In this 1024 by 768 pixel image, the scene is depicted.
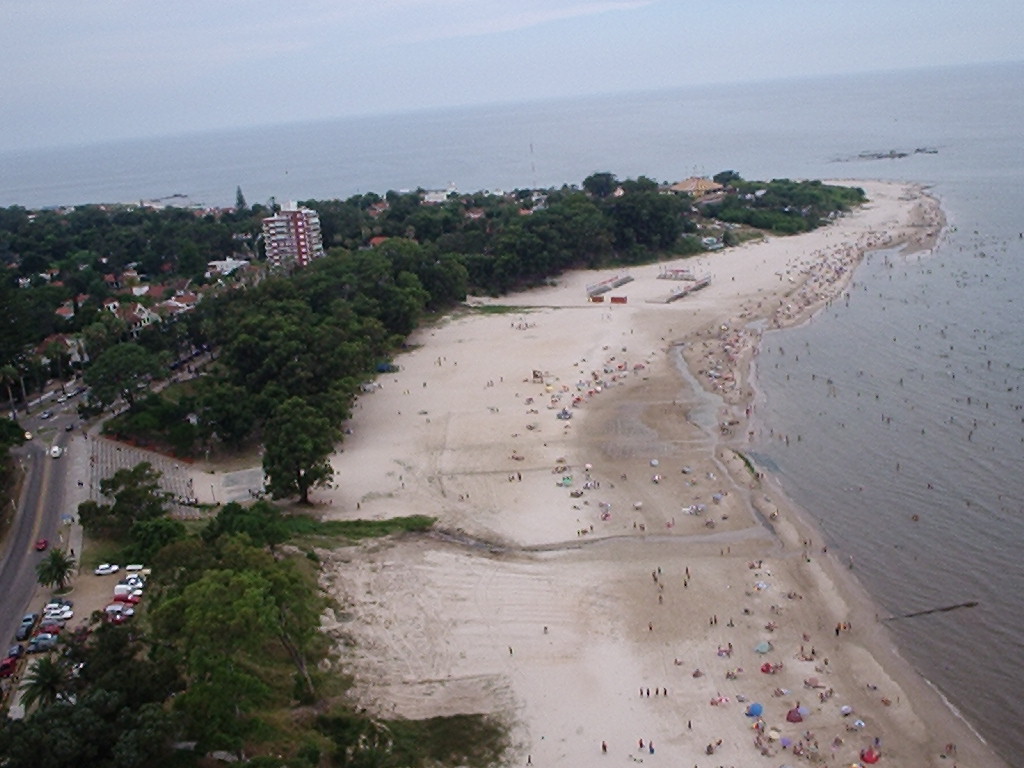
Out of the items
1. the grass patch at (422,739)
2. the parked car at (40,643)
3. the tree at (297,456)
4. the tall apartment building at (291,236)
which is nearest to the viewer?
the grass patch at (422,739)

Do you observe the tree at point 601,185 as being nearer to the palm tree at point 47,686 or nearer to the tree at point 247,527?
the tree at point 247,527

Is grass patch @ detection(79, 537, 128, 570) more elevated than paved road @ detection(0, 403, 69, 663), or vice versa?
paved road @ detection(0, 403, 69, 663)

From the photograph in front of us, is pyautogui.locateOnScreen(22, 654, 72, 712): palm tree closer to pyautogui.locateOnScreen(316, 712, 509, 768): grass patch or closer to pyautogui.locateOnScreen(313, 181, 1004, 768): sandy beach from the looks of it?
pyautogui.locateOnScreen(316, 712, 509, 768): grass patch

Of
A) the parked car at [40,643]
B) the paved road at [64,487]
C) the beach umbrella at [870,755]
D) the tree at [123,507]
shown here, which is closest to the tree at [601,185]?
the paved road at [64,487]

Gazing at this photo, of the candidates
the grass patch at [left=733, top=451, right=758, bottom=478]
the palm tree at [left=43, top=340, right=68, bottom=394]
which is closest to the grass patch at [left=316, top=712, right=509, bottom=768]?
the grass patch at [left=733, top=451, right=758, bottom=478]

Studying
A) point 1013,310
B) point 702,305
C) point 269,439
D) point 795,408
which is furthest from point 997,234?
point 269,439

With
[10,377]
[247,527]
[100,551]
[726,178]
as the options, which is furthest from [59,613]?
[726,178]
